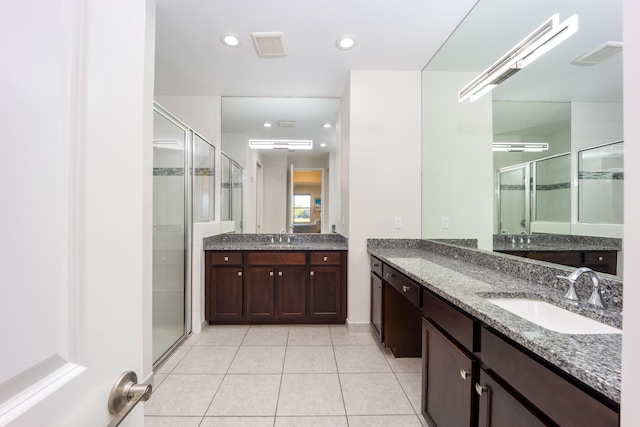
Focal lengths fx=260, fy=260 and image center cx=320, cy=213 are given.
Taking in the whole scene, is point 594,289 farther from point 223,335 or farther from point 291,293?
point 223,335

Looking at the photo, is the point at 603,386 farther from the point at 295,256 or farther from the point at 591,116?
the point at 295,256

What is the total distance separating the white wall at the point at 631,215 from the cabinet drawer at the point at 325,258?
2.40 meters

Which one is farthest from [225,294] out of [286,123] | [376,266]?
[286,123]

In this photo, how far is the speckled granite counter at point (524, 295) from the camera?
0.67 m

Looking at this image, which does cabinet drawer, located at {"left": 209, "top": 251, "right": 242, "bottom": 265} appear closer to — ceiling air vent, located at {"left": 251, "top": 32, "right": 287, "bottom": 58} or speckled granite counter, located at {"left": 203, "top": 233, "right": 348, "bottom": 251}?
speckled granite counter, located at {"left": 203, "top": 233, "right": 348, "bottom": 251}

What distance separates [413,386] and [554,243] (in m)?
1.34

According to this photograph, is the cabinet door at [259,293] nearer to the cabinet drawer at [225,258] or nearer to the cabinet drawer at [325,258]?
the cabinet drawer at [225,258]

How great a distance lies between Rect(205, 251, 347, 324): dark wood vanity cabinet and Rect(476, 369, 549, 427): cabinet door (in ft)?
6.19

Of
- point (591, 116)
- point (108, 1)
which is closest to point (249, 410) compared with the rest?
point (108, 1)

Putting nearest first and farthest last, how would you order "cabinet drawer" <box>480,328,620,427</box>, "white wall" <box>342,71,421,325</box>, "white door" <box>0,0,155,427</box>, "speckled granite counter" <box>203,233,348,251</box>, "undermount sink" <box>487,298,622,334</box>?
"white door" <box>0,0,155,427</box> → "cabinet drawer" <box>480,328,620,427</box> → "undermount sink" <box>487,298,622,334</box> → "white wall" <box>342,71,421,325</box> → "speckled granite counter" <box>203,233,348,251</box>

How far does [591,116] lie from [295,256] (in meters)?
2.44

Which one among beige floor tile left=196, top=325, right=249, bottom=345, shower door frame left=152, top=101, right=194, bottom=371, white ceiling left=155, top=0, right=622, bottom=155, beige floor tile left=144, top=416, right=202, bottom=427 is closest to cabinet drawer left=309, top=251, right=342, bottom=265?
beige floor tile left=196, top=325, right=249, bottom=345

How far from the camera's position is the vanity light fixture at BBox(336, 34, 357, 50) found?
2232mm

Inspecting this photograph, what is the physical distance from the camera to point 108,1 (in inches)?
18.4
